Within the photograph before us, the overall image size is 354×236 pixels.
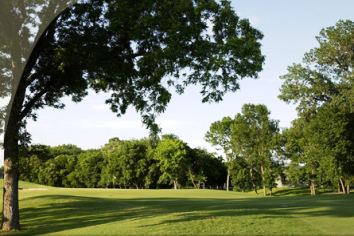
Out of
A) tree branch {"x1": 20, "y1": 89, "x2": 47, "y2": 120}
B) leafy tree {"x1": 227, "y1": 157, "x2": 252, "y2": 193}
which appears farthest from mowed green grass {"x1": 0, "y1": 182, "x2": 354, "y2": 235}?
leafy tree {"x1": 227, "y1": 157, "x2": 252, "y2": 193}

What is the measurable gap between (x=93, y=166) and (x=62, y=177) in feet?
29.4

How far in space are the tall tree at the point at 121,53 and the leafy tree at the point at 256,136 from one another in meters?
51.6

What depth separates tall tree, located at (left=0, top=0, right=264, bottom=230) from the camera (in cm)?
1363

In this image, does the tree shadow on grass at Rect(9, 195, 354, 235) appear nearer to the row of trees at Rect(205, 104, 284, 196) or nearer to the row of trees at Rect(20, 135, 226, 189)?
the row of trees at Rect(205, 104, 284, 196)

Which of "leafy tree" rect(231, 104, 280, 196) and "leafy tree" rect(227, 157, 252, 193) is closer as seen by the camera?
"leafy tree" rect(231, 104, 280, 196)

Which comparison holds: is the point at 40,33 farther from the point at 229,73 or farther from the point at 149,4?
the point at 229,73

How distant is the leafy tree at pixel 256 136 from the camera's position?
213ft

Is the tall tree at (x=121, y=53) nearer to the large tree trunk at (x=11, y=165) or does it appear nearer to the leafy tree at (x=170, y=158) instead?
the large tree trunk at (x=11, y=165)

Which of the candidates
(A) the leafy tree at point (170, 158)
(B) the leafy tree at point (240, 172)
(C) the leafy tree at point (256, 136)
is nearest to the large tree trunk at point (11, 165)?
(C) the leafy tree at point (256, 136)

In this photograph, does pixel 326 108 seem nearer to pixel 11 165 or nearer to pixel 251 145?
pixel 251 145

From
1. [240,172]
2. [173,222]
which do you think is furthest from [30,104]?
[240,172]

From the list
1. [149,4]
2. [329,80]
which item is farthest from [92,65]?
[329,80]

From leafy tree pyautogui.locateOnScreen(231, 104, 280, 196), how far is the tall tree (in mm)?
51597

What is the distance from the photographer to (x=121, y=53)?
16.0 metres
